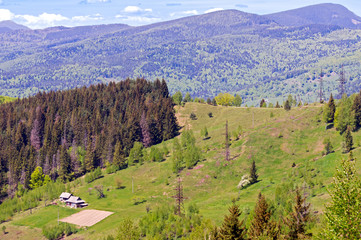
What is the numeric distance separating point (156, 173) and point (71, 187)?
120ft

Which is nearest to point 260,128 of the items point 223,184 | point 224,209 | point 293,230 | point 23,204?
point 223,184

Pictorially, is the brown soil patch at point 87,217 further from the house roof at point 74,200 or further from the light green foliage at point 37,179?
the light green foliage at point 37,179

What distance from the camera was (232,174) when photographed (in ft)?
422

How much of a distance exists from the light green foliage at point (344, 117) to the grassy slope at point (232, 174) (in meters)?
3.78

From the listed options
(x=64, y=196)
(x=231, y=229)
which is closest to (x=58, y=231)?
(x=64, y=196)

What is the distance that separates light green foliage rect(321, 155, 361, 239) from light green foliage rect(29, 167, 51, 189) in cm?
15292

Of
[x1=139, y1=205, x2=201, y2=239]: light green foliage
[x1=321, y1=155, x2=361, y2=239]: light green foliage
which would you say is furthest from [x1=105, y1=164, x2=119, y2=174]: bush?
[x1=321, y1=155, x2=361, y2=239]: light green foliage

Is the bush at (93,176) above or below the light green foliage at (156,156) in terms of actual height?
below

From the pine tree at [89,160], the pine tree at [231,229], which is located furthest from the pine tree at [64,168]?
the pine tree at [231,229]

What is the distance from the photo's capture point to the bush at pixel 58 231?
107m

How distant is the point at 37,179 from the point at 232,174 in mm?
91535

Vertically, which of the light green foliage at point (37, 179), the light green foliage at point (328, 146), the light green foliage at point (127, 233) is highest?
the light green foliage at point (328, 146)

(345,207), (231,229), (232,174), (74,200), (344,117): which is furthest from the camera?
(74,200)

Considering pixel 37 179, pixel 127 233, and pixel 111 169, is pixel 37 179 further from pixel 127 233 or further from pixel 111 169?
pixel 127 233
